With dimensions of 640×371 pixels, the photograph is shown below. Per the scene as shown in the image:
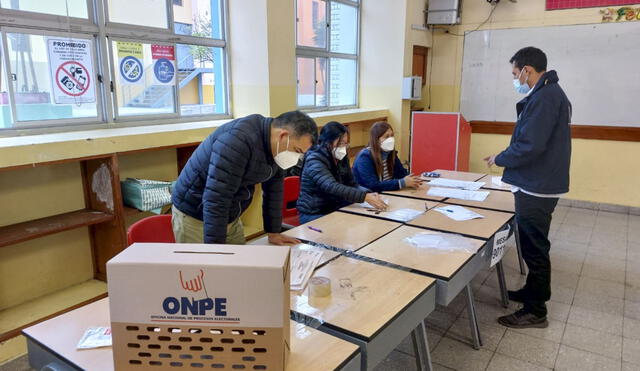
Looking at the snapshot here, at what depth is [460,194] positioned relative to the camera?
10.2 ft

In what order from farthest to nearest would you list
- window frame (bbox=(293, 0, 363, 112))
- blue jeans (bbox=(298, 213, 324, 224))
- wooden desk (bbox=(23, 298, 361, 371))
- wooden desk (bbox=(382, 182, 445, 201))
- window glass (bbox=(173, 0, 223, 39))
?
1. window frame (bbox=(293, 0, 363, 112))
2. window glass (bbox=(173, 0, 223, 39))
3. wooden desk (bbox=(382, 182, 445, 201))
4. blue jeans (bbox=(298, 213, 324, 224))
5. wooden desk (bbox=(23, 298, 361, 371))

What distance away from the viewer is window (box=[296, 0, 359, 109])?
511 centimetres

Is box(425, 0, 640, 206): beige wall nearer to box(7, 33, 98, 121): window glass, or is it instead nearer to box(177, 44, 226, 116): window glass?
box(177, 44, 226, 116): window glass

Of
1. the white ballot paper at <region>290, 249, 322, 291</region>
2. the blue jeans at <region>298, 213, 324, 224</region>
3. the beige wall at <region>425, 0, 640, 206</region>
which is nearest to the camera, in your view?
the white ballot paper at <region>290, 249, 322, 291</region>

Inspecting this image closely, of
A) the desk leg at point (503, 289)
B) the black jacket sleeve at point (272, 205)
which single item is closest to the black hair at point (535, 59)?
the desk leg at point (503, 289)

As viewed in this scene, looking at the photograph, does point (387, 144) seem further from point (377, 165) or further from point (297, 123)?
point (297, 123)

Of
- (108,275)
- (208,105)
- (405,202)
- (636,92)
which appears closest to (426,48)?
(636,92)

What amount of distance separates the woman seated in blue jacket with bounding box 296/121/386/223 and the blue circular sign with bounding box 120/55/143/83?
149cm

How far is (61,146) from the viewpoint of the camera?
2467mm

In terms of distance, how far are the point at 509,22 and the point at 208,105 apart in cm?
395

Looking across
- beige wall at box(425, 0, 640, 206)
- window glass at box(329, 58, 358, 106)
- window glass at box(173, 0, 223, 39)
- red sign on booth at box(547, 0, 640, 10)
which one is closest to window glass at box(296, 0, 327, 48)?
window glass at box(329, 58, 358, 106)

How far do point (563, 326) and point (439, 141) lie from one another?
304cm

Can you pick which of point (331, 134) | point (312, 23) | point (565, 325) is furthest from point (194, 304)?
point (312, 23)

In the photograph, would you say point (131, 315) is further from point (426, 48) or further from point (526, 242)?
point (426, 48)
